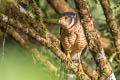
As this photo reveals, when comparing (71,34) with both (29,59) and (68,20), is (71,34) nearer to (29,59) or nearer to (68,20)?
(68,20)

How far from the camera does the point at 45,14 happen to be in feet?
11.7

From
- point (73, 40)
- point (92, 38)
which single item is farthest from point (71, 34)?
point (92, 38)

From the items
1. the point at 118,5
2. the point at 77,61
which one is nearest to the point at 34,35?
the point at 77,61

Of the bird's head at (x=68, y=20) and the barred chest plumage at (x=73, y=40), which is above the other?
the bird's head at (x=68, y=20)

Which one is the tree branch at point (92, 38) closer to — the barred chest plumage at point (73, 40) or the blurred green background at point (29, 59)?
the blurred green background at point (29, 59)

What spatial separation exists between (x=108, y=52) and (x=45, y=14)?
1.05m

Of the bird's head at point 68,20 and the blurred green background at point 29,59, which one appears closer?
the blurred green background at point 29,59

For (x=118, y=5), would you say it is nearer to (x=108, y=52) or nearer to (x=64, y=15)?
(x=108, y=52)

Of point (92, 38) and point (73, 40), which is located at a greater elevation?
point (92, 38)

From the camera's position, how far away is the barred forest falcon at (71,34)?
2.23 meters

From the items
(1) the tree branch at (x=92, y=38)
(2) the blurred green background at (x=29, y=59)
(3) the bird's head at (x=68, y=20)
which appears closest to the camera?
(2) the blurred green background at (x=29, y=59)

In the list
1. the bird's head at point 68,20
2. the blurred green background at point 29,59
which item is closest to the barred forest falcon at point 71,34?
the bird's head at point 68,20

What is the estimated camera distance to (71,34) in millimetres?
2307

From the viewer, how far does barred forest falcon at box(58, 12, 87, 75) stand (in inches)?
87.7
